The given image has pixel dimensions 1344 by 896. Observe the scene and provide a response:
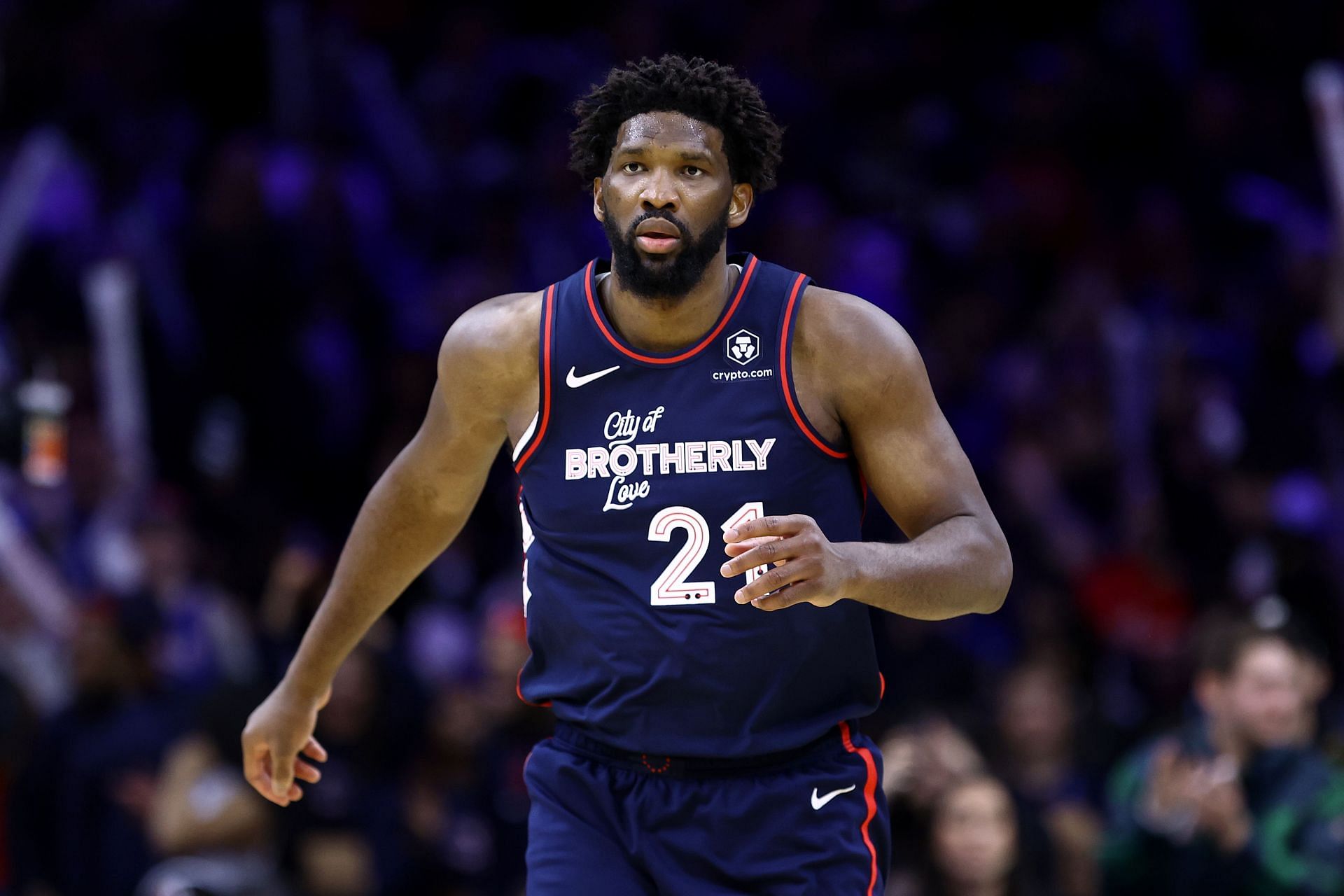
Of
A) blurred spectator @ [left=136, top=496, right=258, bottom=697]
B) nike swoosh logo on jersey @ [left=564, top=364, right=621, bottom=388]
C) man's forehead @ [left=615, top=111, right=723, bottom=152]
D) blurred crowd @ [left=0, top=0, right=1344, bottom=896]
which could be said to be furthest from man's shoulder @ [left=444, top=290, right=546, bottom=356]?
blurred spectator @ [left=136, top=496, right=258, bottom=697]

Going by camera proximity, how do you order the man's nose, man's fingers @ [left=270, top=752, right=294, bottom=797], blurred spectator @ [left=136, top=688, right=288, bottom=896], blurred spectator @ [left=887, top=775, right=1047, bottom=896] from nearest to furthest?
the man's nose
man's fingers @ [left=270, top=752, right=294, bottom=797]
blurred spectator @ [left=136, top=688, right=288, bottom=896]
blurred spectator @ [left=887, top=775, right=1047, bottom=896]

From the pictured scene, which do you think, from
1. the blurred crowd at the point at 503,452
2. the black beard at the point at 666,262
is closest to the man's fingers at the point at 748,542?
the black beard at the point at 666,262

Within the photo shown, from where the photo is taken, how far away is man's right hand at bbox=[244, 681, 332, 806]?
477 centimetres

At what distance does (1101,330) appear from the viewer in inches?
442

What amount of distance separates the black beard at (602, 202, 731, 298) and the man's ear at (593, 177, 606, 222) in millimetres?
69

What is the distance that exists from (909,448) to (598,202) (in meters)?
0.96

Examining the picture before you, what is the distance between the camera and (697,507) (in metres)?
4.18

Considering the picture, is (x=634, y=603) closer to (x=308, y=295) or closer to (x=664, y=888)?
(x=664, y=888)

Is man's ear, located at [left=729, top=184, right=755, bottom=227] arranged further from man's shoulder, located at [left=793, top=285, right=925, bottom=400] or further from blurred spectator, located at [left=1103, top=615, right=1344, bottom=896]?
blurred spectator, located at [left=1103, top=615, right=1344, bottom=896]

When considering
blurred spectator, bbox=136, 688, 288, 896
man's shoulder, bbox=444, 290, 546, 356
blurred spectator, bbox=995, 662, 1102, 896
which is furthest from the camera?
blurred spectator, bbox=995, 662, 1102, 896

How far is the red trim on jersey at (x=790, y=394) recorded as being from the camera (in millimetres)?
4227

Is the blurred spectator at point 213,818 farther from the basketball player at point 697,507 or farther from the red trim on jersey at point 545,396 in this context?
the red trim on jersey at point 545,396

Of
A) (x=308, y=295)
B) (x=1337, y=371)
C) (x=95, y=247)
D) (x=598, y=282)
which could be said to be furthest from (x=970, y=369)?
(x=598, y=282)

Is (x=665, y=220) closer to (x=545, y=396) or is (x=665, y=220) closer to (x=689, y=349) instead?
(x=689, y=349)
